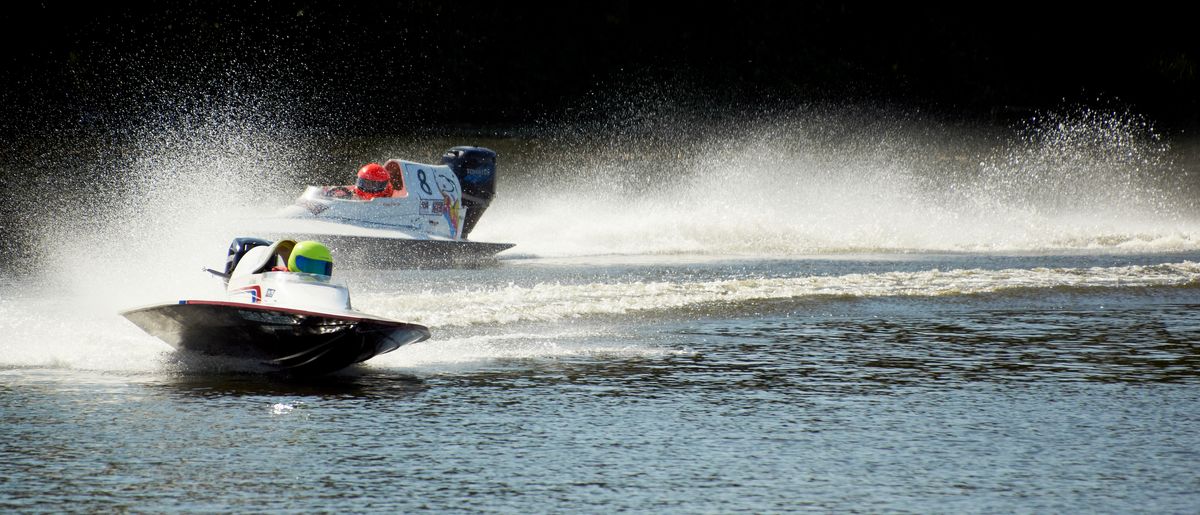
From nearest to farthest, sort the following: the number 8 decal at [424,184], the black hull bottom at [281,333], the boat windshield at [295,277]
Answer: the black hull bottom at [281,333] < the boat windshield at [295,277] < the number 8 decal at [424,184]

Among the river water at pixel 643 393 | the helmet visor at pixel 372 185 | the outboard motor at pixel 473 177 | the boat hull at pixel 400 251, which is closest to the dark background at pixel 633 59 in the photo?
the outboard motor at pixel 473 177

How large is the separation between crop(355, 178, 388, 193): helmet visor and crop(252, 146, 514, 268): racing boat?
161mm

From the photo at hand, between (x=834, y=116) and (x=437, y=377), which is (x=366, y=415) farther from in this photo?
(x=834, y=116)

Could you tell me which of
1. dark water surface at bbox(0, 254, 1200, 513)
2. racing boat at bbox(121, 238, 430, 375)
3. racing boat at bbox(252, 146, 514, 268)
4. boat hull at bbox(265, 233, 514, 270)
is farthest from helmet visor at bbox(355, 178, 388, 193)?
racing boat at bbox(121, 238, 430, 375)

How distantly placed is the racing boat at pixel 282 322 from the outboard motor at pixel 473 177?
13.2 metres

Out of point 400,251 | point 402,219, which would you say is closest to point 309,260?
point 400,251

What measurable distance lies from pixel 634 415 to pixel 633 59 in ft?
171

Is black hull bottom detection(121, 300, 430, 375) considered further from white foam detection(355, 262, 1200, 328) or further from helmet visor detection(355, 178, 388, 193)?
helmet visor detection(355, 178, 388, 193)

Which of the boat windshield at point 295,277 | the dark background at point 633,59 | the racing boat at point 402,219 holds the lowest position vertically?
the boat windshield at point 295,277

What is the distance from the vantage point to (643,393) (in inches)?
432

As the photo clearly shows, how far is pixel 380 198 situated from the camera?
921 inches

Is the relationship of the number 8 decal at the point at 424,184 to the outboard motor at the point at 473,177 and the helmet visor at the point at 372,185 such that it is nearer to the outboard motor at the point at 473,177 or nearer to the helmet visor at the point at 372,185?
the helmet visor at the point at 372,185

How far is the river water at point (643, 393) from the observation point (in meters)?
8.02

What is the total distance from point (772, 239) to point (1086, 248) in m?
5.89
